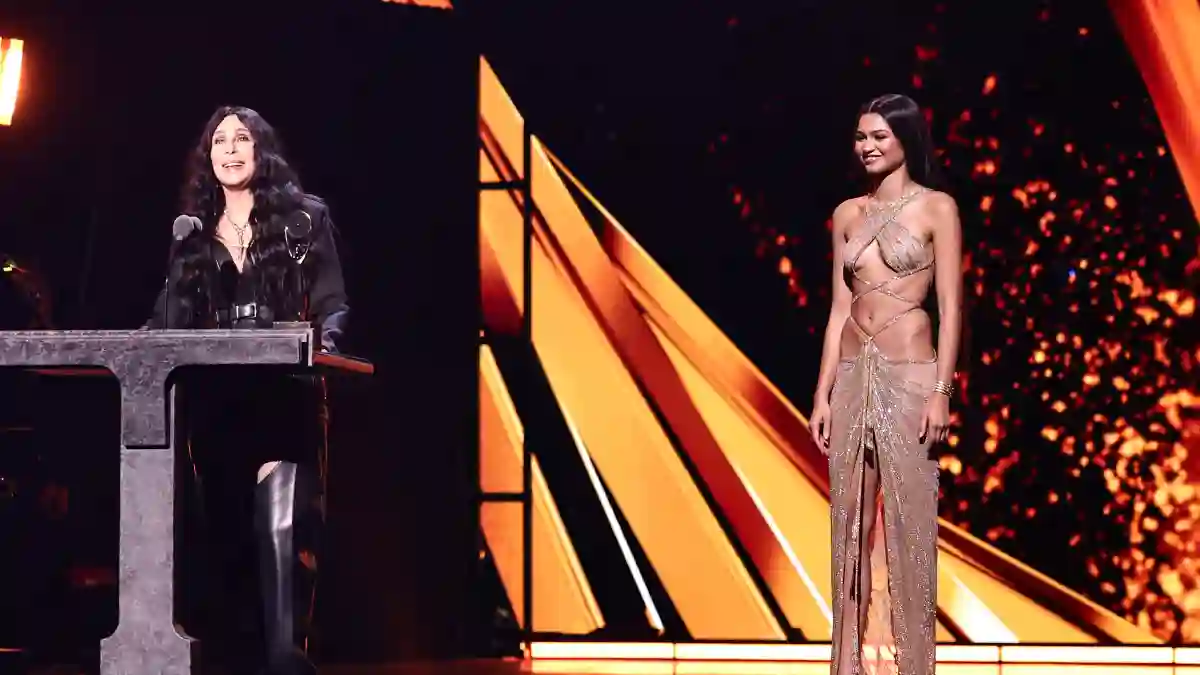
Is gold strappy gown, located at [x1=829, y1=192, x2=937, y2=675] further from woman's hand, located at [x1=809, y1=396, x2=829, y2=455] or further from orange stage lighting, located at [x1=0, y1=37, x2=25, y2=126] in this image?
orange stage lighting, located at [x1=0, y1=37, x2=25, y2=126]

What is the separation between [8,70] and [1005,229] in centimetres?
297

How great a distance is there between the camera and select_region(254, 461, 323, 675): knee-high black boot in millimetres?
3004

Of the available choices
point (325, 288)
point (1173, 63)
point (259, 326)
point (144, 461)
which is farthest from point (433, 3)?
point (144, 461)

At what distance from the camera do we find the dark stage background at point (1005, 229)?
4.60 metres

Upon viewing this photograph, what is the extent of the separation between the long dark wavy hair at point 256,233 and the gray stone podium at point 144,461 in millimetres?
380

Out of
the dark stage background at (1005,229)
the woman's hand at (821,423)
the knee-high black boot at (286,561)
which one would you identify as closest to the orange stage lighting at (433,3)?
the dark stage background at (1005,229)

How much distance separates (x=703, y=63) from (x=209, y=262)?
2.10m

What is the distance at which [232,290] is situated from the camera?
313 cm

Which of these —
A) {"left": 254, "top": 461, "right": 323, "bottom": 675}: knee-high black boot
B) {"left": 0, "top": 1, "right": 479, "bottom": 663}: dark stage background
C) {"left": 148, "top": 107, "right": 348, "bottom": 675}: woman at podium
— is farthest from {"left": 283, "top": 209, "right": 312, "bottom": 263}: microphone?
{"left": 0, "top": 1, "right": 479, "bottom": 663}: dark stage background

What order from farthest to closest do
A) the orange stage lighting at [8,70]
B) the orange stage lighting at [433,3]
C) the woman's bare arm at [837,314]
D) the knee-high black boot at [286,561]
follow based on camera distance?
1. the orange stage lighting at [433,3]
2. the orange stage lighting at [8,70]
3. the woman's bare arm at [837,314]
4. the knee-high black boot at [286,561]

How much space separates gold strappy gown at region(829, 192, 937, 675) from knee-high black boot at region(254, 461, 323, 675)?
3.68 ft

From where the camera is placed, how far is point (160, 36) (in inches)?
188

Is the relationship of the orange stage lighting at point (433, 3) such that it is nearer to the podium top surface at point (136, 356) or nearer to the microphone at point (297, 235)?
the microphone at point (297, 235)

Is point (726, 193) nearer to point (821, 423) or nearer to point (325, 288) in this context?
point (821, 423)
